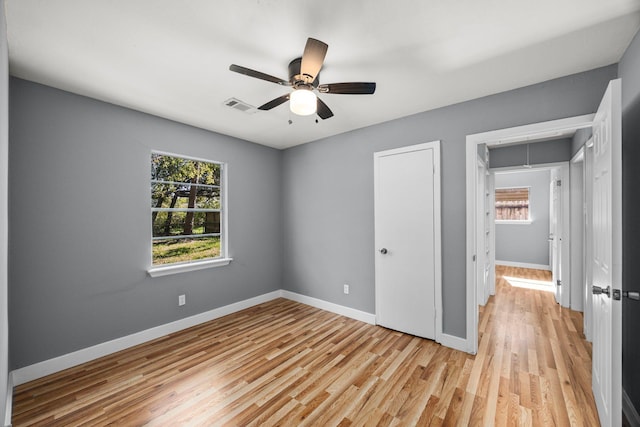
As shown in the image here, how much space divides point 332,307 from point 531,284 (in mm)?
4038

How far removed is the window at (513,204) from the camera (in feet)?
21.6

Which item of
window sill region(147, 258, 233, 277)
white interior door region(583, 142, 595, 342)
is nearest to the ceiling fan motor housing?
window sill region(147, 258, 233, 277)

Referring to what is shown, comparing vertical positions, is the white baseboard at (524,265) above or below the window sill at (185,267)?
below

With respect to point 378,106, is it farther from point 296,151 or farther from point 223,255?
point 223,255

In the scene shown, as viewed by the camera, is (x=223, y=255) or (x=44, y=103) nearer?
(x=44, y=103)

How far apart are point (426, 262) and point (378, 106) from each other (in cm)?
180

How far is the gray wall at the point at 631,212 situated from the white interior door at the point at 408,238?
1326 mm

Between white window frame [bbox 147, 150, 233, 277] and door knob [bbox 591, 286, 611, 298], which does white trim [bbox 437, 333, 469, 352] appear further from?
white window frame [bbox 147, 150, 233, 277]

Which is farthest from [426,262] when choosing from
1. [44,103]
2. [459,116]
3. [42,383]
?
[44,103]

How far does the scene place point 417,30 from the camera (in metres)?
1.69

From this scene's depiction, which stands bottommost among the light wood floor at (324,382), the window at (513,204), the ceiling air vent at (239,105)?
the light wood floor at (324,382)

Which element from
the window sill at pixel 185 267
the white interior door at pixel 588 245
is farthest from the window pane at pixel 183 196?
the white interior door at pixel 588 245

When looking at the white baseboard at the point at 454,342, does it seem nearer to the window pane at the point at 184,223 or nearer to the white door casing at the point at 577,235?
the white door casing at the point at 577,235

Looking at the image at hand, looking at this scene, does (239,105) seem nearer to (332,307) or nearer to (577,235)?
(332,307)
